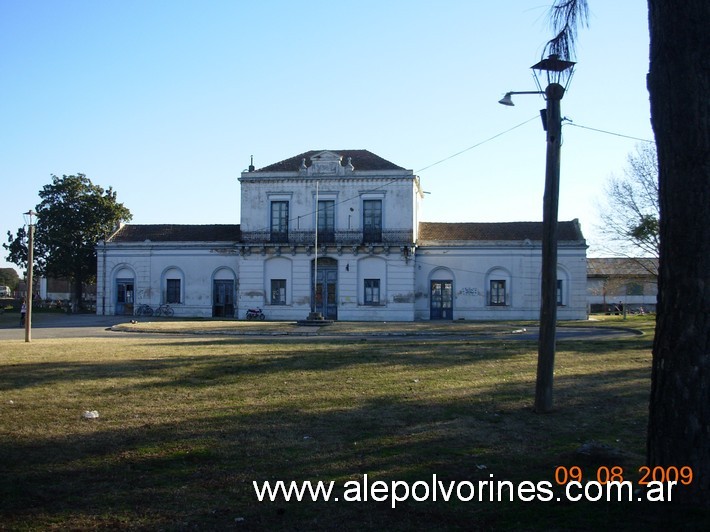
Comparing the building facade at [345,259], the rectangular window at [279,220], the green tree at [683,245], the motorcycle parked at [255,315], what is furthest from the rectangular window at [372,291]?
the green tree at [683,245]

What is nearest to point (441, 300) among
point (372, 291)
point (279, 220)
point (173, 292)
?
point (372, 291)

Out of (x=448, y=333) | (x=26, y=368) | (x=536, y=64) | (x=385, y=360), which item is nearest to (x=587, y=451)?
(x=536, y=64)

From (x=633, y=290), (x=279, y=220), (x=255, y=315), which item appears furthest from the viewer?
(x=633, y=290)

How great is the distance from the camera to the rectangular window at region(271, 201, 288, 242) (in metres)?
44.6

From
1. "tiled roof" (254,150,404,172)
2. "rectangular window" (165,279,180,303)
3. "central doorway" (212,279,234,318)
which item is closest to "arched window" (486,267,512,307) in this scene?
"tiled roof" (254,150,404,172)

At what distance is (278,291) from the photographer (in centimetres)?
4419

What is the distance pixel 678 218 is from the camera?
4984 mm

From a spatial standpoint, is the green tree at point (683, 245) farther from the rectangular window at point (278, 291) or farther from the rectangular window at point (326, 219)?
the rectangular window at point (278, 291)

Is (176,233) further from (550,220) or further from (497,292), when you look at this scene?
(550,220)

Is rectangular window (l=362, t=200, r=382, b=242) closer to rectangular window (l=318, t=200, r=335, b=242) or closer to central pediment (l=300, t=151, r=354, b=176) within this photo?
rectangular window (l=318, t=200, r=335, b=242)

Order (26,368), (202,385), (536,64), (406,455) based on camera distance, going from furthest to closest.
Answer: (26,368), (202,385), (536,64), (406,455)

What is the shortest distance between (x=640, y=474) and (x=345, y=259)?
126ft

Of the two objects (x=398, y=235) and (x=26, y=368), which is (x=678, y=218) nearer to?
(x=26, y=368)

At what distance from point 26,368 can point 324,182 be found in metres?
33.0
